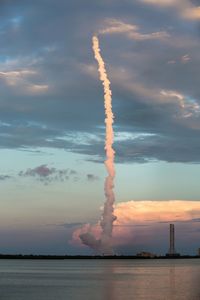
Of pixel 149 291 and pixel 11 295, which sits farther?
pixel 149 291

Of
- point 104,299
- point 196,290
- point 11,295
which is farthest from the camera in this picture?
point 196,290

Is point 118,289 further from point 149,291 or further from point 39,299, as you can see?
point 39,299

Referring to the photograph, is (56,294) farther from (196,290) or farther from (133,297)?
(196,290)

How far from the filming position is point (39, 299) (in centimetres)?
9225

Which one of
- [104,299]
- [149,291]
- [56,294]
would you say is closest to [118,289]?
[149,291]

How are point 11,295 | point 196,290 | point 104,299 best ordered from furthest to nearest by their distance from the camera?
1. point 196,290
2. point 11,295
3. point 104,299

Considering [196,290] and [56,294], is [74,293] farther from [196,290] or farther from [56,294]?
[196,290]

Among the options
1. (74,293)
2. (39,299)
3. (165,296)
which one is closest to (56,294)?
(74,293)

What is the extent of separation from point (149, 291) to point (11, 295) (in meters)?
26.9

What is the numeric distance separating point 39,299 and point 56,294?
482 inches

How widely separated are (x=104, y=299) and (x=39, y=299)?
35.6 feet

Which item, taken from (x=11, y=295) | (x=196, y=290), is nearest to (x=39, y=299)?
(x=11, y=295)

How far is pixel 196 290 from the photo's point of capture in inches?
4259

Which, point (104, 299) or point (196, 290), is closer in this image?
point (104, 299)
